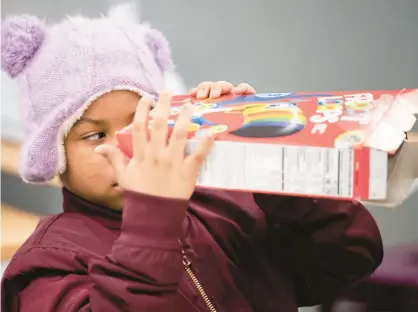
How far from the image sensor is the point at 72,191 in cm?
65

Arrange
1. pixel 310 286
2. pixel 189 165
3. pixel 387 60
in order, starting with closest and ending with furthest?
pixel 189 165 → pixel 310 286 → pixel 387 60

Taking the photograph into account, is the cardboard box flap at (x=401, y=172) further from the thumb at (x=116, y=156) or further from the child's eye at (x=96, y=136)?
the child's eye at (x=96, y=136)

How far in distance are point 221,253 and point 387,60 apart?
1.29ft

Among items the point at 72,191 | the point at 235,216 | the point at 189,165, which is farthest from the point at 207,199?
the point at 189,165

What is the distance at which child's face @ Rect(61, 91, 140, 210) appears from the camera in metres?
0.60

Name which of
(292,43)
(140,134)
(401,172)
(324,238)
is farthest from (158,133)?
(292,43)

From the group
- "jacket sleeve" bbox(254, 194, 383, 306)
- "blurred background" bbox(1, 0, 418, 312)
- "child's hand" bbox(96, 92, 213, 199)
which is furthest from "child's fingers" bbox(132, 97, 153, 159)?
"blurred background" bbox(1, 0, 418, 312)

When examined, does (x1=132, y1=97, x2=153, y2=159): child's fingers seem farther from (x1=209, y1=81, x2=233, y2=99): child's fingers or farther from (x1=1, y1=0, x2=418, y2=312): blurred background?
(x1=1, y1=0, x2=418, y2=312): blurred background

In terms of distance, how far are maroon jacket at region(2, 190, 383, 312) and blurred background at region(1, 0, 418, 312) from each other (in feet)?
0.69

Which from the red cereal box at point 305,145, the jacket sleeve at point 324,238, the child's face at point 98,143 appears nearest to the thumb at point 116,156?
the red cereal box at point 305,145

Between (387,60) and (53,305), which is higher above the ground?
(387,60)

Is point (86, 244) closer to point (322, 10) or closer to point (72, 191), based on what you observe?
point (72, 191)

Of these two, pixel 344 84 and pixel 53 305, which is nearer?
pixel 53 305

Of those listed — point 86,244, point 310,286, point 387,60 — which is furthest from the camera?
point 387,60
